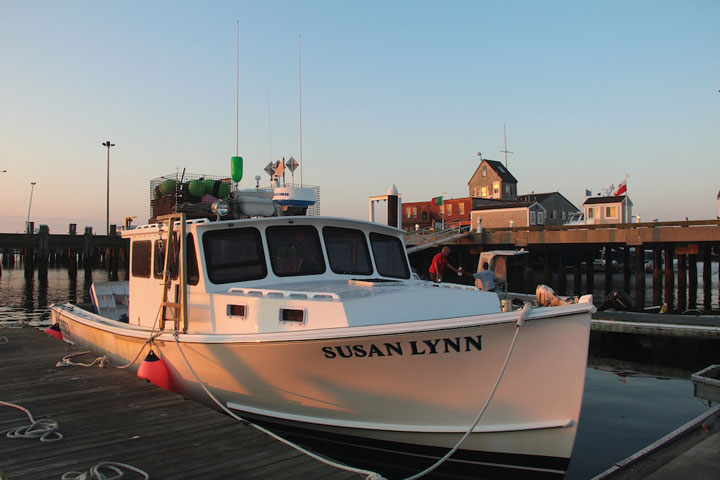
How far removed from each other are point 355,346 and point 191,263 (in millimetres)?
2754

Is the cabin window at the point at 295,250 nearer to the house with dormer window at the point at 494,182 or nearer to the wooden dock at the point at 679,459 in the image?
the wooden dock at the point at 679,459

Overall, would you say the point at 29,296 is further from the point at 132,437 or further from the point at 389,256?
the point at 132,437

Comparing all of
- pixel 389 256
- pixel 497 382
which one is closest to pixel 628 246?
pixel 389 256

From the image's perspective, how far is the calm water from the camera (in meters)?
7.21

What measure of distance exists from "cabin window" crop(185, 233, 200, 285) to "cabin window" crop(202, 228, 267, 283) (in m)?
0.17

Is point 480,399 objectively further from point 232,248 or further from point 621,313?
point 621,313

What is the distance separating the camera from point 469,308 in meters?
6.29

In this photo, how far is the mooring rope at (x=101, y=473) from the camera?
411 cm

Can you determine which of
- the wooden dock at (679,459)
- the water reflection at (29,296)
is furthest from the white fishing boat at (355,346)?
the water reflection at (29,296)

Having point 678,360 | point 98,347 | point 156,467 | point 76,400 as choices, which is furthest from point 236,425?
point 678,360

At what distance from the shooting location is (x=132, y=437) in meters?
5.09

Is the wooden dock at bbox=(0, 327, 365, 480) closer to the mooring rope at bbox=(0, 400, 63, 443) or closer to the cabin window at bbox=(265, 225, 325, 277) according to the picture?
the mooring rope at bbox=(0, 400, 63, 443)

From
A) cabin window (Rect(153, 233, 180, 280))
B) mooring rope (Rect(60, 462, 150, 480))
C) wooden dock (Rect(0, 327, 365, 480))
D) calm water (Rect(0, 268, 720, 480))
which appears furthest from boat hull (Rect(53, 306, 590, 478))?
calm water (Rect(0, 268, 720, 480))

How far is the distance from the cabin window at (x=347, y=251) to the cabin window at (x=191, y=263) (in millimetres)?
1712
